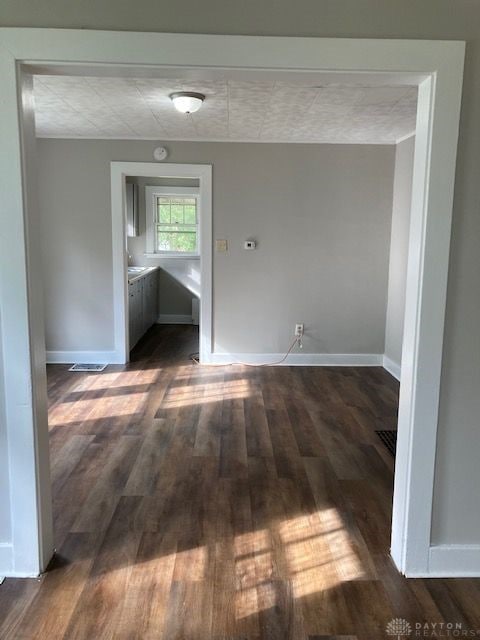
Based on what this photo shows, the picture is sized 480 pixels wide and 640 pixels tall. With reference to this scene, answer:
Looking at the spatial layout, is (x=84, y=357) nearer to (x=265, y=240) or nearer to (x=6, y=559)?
(x=265, y=240)

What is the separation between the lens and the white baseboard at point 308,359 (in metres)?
5.29

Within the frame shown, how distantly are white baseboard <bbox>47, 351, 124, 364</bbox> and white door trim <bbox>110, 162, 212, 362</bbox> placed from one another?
4 cm

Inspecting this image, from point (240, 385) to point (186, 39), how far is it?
3.30 meters

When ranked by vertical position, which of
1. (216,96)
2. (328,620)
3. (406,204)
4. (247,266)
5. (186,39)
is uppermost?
(216,96)

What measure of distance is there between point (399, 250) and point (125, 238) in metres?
2.81

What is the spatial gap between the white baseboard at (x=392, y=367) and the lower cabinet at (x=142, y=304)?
112 inches

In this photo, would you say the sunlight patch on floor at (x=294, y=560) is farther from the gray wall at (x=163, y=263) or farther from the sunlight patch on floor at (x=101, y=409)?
the gray wall at (x=163, y=263)

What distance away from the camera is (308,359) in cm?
531

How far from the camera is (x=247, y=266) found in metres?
5.17

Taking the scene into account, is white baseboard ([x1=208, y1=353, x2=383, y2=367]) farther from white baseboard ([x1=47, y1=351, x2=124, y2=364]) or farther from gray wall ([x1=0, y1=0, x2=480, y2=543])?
gray wall ([x1=0, y1=0, x2=480, y2=543])

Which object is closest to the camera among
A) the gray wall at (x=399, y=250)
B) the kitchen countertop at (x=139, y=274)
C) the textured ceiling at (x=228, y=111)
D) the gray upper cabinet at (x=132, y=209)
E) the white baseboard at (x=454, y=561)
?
the white baseboard at (x=454, y=561)

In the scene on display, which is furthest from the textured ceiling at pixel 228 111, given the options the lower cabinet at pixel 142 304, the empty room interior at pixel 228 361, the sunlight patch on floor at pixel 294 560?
the sunlight patch on floor at pixel 294 560

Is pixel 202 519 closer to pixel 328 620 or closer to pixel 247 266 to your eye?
pixel 328 620

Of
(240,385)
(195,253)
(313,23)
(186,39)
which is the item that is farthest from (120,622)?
(195,253)
